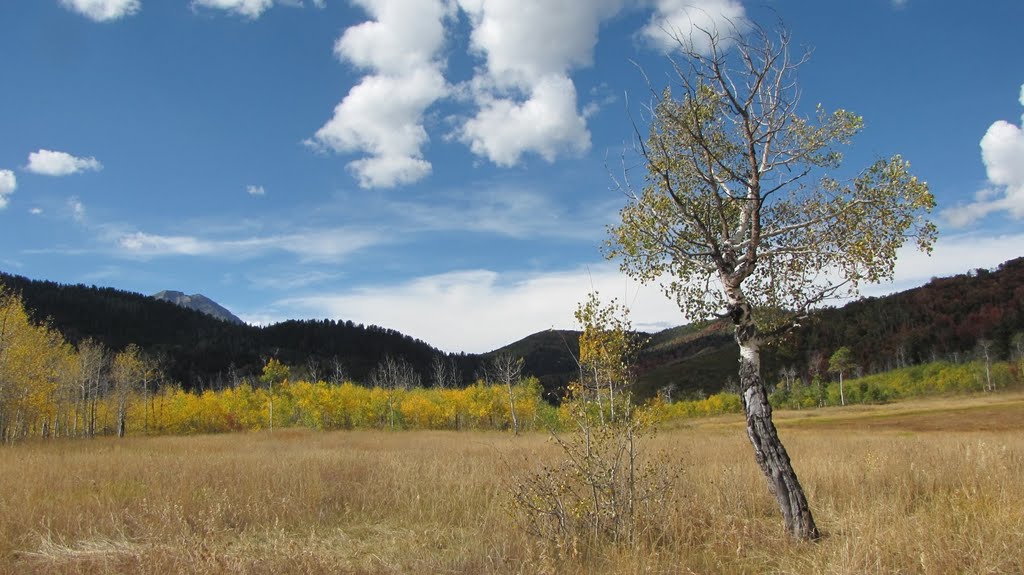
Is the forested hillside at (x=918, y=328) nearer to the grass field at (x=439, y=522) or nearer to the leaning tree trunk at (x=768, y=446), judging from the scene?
the grass field at (x=439, y=522)

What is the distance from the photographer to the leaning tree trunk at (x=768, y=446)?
21.3 feet

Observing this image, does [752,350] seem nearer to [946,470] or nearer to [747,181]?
[747,181]

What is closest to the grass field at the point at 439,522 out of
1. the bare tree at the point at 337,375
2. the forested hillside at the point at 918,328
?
the bare tree at the point at 337,375

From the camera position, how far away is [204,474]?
39.1 feet

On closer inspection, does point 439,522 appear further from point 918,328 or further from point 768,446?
point 918,328

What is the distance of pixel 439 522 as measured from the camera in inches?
344

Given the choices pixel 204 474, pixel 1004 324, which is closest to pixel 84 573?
pixel 204 474

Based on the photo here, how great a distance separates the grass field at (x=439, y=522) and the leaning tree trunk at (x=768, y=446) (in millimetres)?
310

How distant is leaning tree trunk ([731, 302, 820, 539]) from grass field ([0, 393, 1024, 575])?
12.2 inches

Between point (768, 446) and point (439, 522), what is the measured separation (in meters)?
5.20

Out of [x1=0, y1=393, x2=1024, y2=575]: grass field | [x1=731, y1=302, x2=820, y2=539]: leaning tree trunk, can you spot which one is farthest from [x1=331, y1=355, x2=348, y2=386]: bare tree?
[x1=731, y1=302, x2=820, y2=539]: leaning tree trunk

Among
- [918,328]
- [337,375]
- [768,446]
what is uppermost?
[918,328]

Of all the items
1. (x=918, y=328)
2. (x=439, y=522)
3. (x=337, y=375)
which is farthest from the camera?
(x=918, y=328)

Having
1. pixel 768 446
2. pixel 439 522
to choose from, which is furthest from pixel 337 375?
pixel 768 446
